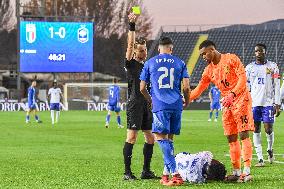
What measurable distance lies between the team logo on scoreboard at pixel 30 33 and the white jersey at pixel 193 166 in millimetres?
52737

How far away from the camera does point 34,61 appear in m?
64.2

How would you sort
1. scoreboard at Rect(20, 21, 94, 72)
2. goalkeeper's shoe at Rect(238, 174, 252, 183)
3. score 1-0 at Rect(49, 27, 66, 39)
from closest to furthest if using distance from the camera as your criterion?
goalkeeper's shoe at Rect(238, 174, 252, 183), scoreboard at Rect(20, 21, 94, 72), score 1-0 at Rect(49, 27, 66, 39)

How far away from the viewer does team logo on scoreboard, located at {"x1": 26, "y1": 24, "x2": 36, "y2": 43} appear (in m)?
64.3

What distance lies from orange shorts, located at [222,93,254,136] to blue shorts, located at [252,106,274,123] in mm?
3364

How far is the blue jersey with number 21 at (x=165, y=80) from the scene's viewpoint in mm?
12031

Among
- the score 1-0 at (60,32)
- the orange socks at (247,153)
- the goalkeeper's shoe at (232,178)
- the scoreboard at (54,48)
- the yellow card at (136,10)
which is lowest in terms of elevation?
the goalkeeper's shoe at (232,178)

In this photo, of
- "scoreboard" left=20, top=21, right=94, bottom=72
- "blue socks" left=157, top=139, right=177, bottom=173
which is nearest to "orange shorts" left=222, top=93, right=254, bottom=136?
"blue socks" left=157, top=139, right=177, bottom=173

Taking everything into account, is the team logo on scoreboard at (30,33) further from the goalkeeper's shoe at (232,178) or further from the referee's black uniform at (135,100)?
the goalkeeper's shoe at (232,178)

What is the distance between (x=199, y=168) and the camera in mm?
12336

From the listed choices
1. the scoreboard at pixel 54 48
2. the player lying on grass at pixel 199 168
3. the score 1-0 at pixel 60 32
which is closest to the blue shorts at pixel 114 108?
the player lying on grass at pixel 199 168

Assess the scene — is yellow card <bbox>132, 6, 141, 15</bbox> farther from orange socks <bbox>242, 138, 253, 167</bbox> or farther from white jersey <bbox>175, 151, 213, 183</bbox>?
orange socks <bbox>242, 138, 253, 167</bbox>

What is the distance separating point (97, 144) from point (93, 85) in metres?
46.9

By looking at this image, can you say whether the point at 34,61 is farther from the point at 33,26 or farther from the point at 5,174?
the point at 5,174

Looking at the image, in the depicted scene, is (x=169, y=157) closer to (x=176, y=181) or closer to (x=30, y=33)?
(x=176, y=181)
